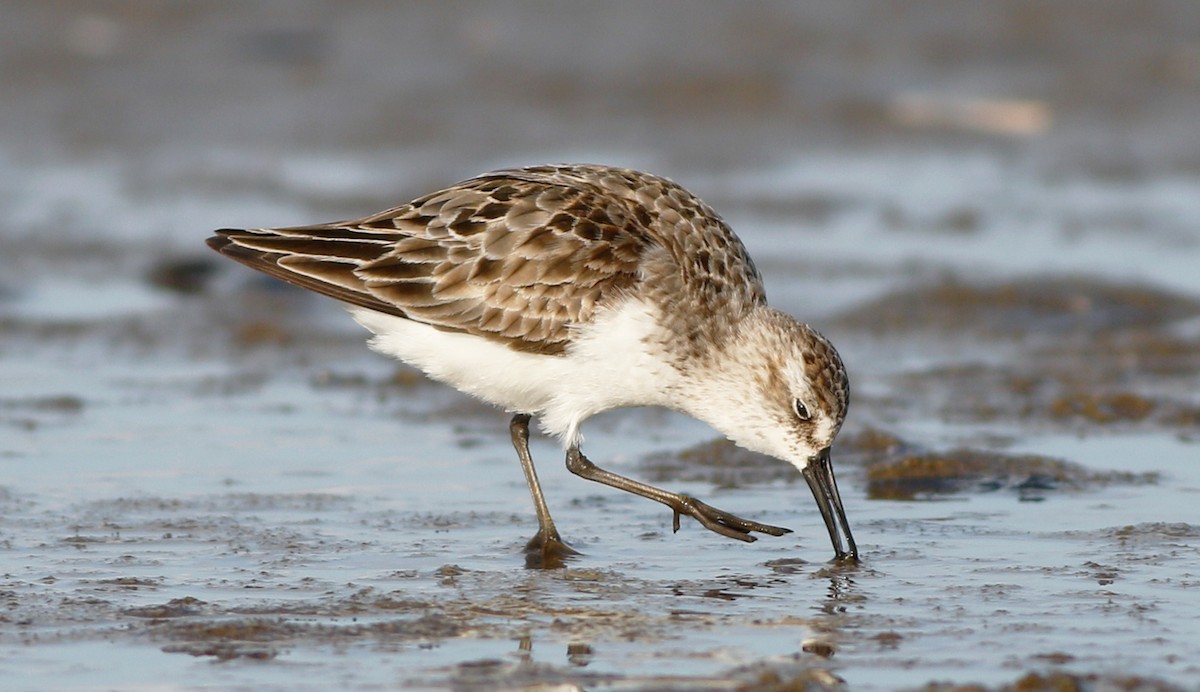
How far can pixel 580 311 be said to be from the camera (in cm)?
829

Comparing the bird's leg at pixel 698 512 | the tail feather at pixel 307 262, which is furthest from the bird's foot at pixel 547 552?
the tail feather at pixel 307 262

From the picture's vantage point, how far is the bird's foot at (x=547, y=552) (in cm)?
788

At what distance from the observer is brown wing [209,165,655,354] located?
8336mm

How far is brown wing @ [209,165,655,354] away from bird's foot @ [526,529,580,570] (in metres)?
0.85

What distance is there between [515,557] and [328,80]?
11.9 metres

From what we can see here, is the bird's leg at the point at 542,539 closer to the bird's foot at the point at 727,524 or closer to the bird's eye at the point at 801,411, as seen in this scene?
the bird's foot at the point at 727,524

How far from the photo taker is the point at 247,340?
493 inches

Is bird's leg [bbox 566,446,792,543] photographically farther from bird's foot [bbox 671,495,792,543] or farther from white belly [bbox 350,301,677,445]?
white belly [bbox 350,301,677,445]

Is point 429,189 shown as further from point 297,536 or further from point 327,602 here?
point 327,602

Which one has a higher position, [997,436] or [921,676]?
[997,436]

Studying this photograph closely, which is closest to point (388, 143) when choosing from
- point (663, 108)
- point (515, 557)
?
point (663, 108)

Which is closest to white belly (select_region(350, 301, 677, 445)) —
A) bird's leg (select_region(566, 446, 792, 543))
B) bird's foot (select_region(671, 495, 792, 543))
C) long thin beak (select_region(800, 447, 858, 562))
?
bird's leg (select_region(566, 446, 792, 543))

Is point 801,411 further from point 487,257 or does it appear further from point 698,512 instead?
point 487,257

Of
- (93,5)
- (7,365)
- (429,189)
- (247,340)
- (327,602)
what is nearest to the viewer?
(327,602)
